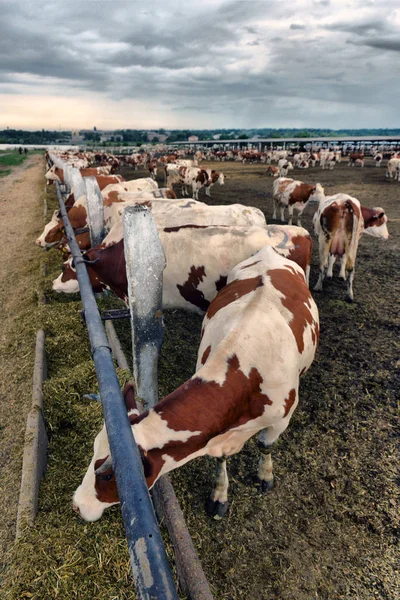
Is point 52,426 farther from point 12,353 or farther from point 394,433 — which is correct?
point 394,433

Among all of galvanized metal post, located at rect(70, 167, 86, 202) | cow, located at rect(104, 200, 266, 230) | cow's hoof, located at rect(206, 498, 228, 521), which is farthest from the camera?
galvanized metal post, located at rect(70, 167, 86, 202)

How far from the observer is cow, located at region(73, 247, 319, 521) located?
2340 millimetres

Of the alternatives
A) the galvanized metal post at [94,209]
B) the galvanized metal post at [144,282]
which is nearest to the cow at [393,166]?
the galvanized metal post at [94,209]

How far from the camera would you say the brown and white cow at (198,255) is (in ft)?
16.4

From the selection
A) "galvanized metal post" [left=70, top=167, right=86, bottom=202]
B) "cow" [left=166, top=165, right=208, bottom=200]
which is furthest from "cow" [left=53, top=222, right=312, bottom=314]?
"cow" [left=166, top=165, right=208, bottom=200]

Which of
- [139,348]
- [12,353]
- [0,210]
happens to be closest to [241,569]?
[139,348]

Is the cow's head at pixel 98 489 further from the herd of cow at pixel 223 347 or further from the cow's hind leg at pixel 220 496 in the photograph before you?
the cow's hind leg at pixel 220 496

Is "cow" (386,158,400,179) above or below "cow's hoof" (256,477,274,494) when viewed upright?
above

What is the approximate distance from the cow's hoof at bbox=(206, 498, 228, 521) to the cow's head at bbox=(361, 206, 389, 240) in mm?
8003

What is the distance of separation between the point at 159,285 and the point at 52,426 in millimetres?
2154

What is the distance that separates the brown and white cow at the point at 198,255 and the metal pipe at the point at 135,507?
340 centimetres

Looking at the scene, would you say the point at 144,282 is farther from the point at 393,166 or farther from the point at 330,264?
the point at 393,166

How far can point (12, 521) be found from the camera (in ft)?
10.2

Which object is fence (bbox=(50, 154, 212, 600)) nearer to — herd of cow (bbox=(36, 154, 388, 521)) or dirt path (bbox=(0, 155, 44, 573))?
herd of cow (bbox=(36, 154, 388, 521))
